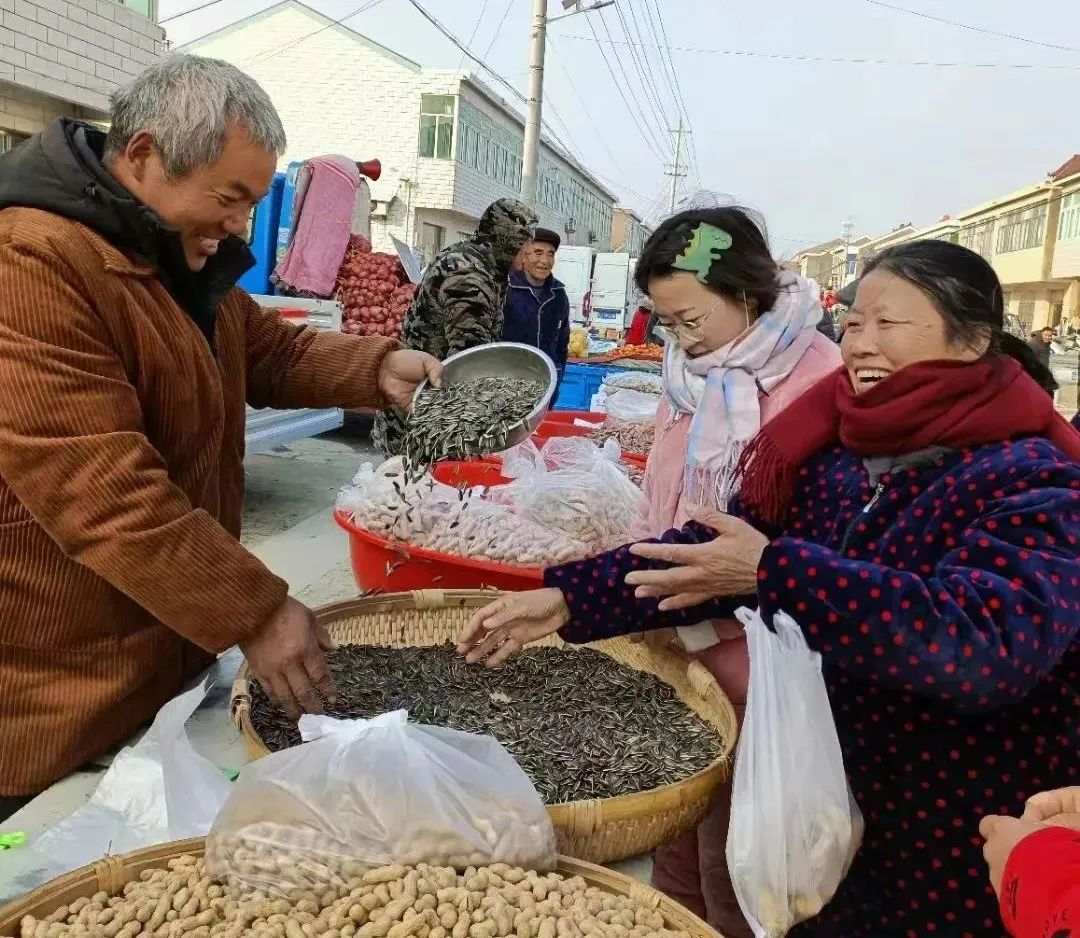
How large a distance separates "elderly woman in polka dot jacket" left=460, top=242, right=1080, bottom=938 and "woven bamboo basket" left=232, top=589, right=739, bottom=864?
0.94 ft

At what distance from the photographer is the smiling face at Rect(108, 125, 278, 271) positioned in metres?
1.57

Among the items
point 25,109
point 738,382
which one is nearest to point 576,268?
point 25,109

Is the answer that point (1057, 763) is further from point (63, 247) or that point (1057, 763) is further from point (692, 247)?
point (63, 247)

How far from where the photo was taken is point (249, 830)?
117 cm

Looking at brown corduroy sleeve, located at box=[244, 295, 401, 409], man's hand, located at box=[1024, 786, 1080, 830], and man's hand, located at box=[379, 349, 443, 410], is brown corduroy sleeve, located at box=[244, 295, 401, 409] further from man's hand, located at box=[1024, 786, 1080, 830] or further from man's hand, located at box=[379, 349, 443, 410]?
man's hand, located at box=[1024, 786, 1080, 830]

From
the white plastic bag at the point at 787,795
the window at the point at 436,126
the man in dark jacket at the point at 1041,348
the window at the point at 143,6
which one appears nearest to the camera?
the white plastic bag at the point at 787,795

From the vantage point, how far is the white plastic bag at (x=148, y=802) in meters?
1.40

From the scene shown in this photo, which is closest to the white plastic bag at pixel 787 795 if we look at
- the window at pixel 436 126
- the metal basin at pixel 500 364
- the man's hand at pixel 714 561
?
the man's hand at pixel 714 561

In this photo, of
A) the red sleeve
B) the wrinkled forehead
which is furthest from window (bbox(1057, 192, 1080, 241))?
the red sleeve

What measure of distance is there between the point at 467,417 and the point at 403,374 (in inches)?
8.3

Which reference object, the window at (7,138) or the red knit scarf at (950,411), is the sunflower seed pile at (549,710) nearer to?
the red knit scarf at (950,411)

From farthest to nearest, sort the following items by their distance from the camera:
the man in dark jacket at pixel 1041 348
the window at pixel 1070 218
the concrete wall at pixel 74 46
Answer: the window at pixel 1070 218 < the concrete wall at pixel 74 46 < the man in dark jacket at pixel 1041 348

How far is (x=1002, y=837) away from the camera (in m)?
1.14

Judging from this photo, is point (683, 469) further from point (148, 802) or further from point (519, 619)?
point (148, 802)
